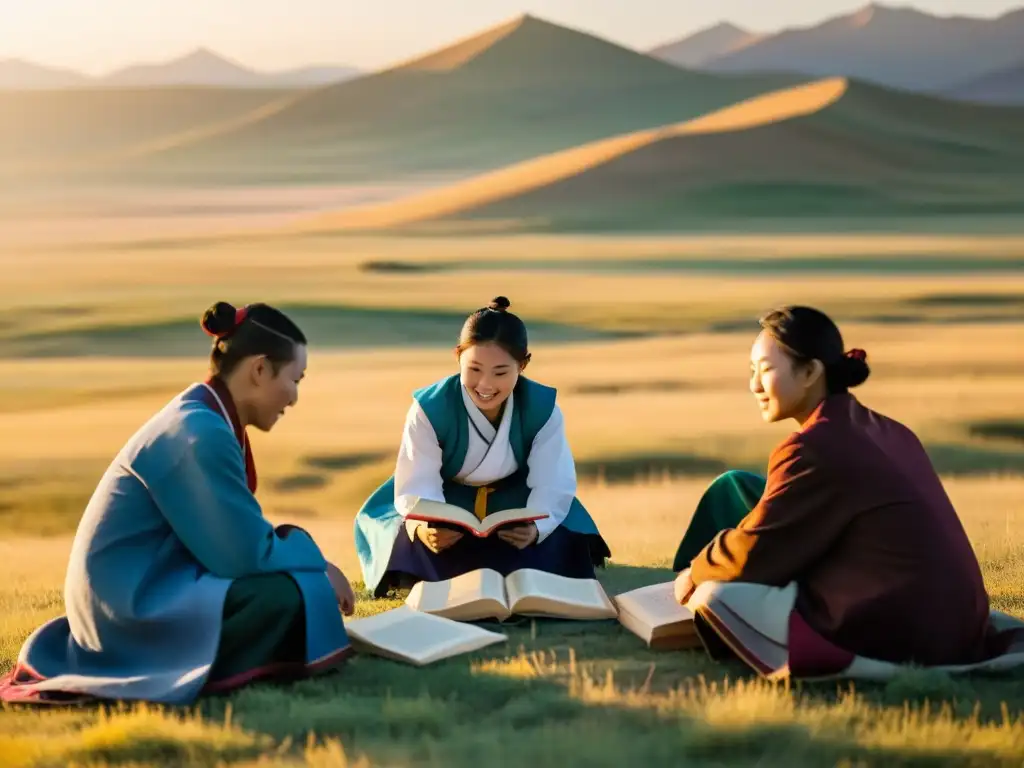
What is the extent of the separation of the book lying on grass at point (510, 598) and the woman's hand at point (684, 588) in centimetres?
31

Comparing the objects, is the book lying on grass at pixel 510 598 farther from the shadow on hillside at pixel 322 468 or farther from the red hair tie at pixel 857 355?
the shadow on hillside at pixel 322 468

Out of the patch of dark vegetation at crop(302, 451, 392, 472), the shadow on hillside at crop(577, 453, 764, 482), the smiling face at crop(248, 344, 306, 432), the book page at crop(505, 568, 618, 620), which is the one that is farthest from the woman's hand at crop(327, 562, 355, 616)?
the patch of dark vegetation at crop(302, 451, 392, 472)

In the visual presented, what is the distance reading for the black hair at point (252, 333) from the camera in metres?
4.23

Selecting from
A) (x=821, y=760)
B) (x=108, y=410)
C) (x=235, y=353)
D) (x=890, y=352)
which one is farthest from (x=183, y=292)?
(x=821, y=760)

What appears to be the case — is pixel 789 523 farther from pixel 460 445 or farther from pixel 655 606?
pixel 460 445

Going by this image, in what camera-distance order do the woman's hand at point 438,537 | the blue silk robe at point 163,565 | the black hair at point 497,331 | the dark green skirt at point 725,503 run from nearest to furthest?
the blue silk robe at point 163,565 < the black hair at point 497,331 < the woman's hand at point 438,537 < the dark green skirt at point 725,503

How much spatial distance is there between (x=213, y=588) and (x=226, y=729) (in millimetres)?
506

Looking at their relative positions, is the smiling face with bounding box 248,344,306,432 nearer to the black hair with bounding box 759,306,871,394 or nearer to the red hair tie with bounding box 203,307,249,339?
the red hair tie with bounding box 203,307,249,339

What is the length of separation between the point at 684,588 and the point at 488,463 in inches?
43.8

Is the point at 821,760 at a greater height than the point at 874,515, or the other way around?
the point at 874,515

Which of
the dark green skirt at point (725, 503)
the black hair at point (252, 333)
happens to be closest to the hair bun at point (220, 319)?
the black hair at point (252, 333)

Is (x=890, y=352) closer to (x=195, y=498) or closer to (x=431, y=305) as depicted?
(x=431, y=305)

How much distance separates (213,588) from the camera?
13.6 ft

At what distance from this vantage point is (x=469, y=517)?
520 cm
